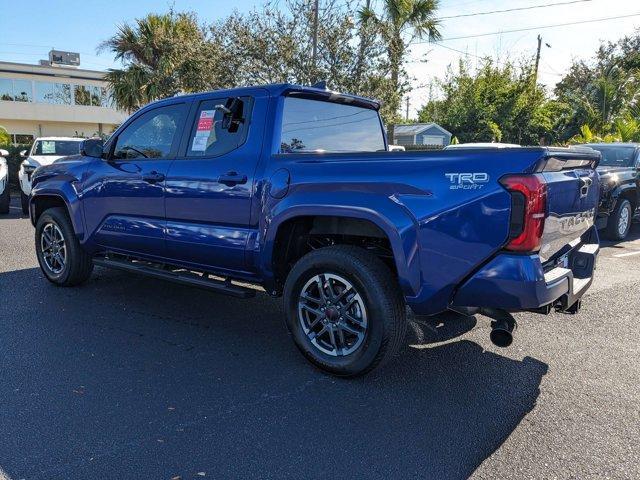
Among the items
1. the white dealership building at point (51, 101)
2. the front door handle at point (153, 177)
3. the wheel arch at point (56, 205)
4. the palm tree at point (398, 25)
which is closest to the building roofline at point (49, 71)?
the white dealership building at point (51, 101)

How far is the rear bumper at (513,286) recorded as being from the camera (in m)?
2.95

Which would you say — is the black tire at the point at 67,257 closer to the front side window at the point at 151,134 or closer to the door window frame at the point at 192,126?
the front side window at the point at 151,134

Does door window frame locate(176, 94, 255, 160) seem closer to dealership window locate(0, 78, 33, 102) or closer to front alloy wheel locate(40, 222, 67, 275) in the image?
front alloy wheel locate(40, 222, 67, 275)

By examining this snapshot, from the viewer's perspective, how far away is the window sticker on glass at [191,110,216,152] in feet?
14.6

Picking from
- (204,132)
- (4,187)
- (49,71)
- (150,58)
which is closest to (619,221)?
(204,132)

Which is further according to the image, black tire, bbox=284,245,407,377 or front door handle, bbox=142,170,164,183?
front door handle, bbox=142,170,164,183

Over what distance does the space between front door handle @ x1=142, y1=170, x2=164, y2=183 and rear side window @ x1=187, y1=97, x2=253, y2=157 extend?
32cm

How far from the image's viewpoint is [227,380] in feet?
12.0

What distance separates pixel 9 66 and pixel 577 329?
3800 centimetres

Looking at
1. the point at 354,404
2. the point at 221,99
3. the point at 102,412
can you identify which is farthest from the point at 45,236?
the point at 354,404

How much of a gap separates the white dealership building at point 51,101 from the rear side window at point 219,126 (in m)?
32.2

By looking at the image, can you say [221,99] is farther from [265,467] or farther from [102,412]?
[265,467]

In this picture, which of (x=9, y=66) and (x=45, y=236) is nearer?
(x=45, y=236)

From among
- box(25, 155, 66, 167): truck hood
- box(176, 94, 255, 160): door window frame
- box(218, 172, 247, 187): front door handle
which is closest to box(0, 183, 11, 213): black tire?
box(25, 155, 66, 167): truck hood
